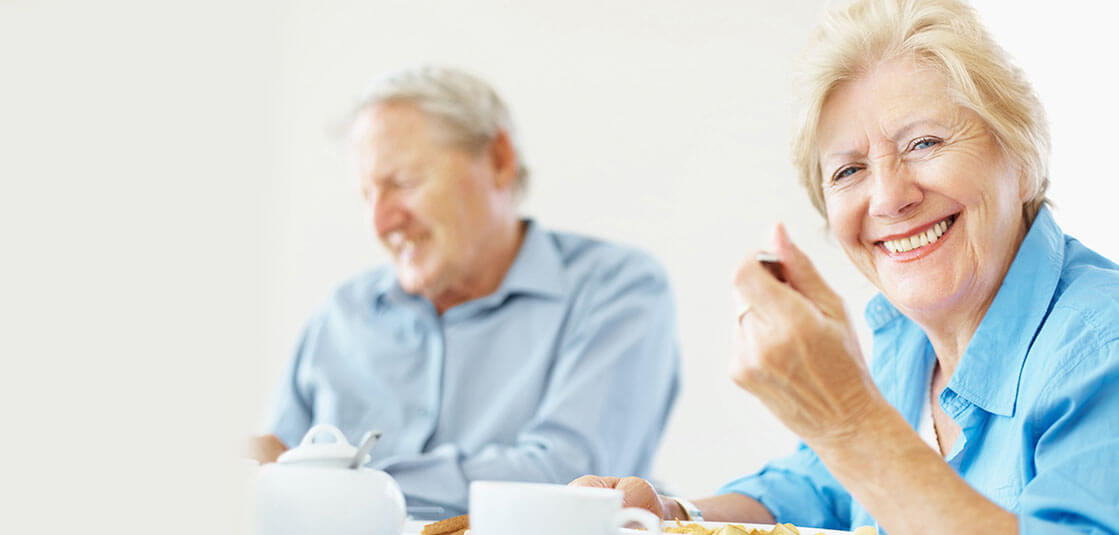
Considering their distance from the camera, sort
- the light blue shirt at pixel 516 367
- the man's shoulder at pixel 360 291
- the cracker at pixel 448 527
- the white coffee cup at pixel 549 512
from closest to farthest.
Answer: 1. the white coffee cup at pixel 549 512
2. the cracker at pixel 448 527
3. the light blue shirt at pixel 516 367
4. the man's shoulder at pixel 360 291

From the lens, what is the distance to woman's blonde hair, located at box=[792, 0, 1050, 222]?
1127 millimetres

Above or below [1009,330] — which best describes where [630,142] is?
below

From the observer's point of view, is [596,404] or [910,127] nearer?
[910,127]

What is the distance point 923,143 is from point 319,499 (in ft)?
2.67

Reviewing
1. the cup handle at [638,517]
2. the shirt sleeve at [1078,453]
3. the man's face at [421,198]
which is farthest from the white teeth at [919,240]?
the man's face at [421,198]

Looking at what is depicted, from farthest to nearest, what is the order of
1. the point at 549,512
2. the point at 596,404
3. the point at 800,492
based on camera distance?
the point at 596,404 < the point at 800,492 < the point at 549,512

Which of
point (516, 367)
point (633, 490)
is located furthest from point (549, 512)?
point (516, 367)

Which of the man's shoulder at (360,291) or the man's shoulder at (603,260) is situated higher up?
the man's shoulder at (603,260)

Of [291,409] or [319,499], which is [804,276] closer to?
[319,499]

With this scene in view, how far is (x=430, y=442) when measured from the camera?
215cm

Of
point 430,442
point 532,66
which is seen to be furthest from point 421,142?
point 532,66

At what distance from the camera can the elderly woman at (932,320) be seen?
0.82 m

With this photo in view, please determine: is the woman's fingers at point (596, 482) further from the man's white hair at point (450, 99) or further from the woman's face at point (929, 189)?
the man's white hair at point (450, 99)

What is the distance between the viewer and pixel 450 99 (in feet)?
7.68
